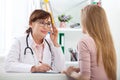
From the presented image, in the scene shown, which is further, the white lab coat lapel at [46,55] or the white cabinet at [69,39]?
the white cabinet at [69,39]

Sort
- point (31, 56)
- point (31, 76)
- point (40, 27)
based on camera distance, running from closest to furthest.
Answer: point (31, 76) < point (31, 56) < point (40, 27)

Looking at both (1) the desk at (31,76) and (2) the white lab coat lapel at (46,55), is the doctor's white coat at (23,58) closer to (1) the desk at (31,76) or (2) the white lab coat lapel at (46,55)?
(2) the white lab coat lapel at (46,55)

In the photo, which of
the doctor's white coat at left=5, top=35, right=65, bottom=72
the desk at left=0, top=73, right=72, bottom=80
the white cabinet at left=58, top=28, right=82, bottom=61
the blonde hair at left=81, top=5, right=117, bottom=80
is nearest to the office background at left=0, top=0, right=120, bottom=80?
the white cabinet at left=58, top=28, right=82, bottom=61

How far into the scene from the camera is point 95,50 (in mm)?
1543

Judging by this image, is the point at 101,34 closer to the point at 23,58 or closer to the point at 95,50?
the point at 95,50

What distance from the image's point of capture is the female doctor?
1968 mm

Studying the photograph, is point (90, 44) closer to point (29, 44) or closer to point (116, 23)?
point (29, 44)

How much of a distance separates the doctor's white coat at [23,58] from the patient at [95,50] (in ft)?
1.35

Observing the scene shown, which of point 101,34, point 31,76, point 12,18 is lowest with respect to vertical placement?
point 31,76

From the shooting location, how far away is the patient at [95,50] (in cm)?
151

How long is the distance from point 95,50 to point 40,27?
0.71 m

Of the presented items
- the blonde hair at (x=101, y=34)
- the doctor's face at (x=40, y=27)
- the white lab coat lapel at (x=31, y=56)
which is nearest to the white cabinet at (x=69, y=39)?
the doctor's face at (x=40, y=27)

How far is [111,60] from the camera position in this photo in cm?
162

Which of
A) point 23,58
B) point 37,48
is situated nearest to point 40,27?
point 37,48
